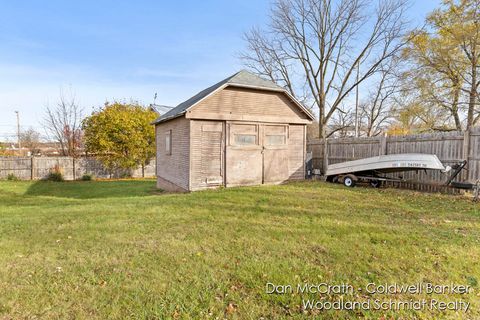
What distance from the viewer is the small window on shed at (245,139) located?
33.4 feet

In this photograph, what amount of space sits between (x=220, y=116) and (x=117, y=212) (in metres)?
5.06

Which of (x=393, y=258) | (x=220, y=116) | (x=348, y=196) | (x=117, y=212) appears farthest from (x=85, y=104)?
(x=393, y=258)

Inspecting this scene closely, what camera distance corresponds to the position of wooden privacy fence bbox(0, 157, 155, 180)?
53.2ft

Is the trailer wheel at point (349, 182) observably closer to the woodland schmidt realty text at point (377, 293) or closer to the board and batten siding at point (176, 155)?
the board and batten siding at point (176, 155)

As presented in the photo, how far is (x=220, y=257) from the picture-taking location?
3736 millimetres

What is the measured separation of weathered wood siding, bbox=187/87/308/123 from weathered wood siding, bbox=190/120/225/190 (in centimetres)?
41

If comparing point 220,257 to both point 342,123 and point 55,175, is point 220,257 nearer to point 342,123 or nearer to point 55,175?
point 55,175

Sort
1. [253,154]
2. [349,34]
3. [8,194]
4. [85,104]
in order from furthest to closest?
[85,104] < [349,34] < [8,194] < [253,154]

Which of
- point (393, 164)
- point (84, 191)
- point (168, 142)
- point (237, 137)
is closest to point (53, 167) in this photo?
point (84, 191)

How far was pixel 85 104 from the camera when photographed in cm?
2203

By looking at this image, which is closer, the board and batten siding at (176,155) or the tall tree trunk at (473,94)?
the board and batten siding at (176,155)

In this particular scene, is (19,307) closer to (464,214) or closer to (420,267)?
(420,267)

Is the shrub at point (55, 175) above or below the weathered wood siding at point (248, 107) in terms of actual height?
below

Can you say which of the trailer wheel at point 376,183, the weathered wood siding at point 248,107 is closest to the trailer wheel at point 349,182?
the trailer wheel at point 376,183
